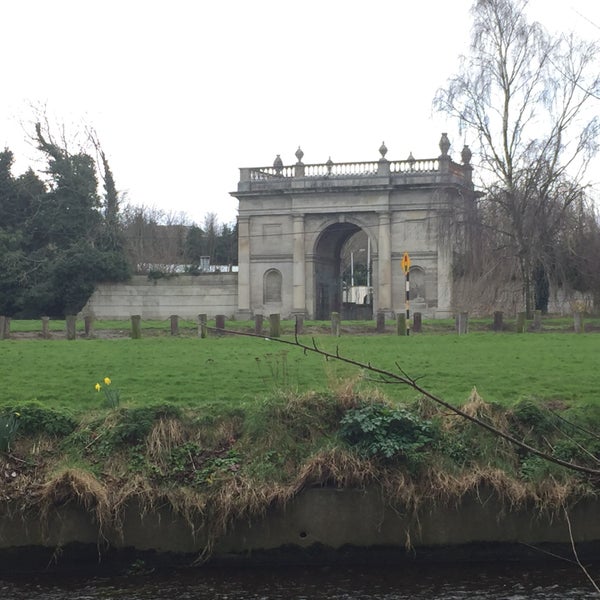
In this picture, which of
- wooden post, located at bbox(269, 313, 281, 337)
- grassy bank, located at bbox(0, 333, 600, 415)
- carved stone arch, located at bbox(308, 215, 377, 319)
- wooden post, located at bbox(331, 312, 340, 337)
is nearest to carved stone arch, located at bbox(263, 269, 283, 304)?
carved stone arch, located at bbox(308, 215, 377, 319)

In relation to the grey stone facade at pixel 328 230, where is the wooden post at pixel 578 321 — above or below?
below

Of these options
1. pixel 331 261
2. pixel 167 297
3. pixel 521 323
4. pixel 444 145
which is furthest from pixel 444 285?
pixel 521 323

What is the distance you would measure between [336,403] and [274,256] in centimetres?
3597

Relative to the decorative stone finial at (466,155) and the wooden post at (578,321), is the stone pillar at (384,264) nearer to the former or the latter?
the decorative stone finial at (466,155)

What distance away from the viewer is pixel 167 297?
48.3 metres

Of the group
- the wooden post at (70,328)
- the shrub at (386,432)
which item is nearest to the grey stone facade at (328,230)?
the wooden post at (70,328)

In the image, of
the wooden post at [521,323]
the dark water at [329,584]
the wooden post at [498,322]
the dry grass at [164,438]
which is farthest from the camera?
the wooden post at [498,322]

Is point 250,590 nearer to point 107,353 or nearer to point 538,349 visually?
point 107,353

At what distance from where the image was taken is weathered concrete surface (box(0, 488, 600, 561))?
11.3 m

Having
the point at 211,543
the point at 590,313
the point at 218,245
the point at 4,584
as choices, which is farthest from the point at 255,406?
the point at 218,245

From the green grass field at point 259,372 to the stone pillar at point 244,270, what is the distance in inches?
1040

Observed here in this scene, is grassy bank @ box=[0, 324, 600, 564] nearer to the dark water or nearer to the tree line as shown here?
the dark water

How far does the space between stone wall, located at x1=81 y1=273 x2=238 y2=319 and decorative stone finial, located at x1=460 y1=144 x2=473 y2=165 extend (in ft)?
48.1

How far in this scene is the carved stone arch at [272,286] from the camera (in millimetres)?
48406
